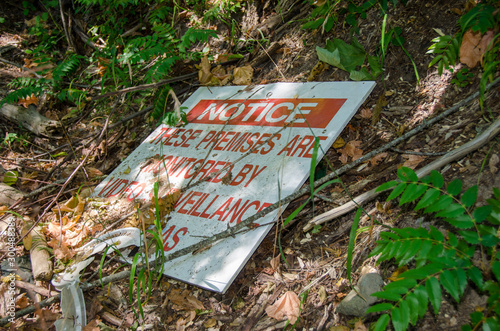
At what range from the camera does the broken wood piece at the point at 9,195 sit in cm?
302

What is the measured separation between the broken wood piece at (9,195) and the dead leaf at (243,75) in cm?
222

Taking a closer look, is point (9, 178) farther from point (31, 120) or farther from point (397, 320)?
point (397, 320)

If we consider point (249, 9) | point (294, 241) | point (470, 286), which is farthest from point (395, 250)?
point (249, 9)

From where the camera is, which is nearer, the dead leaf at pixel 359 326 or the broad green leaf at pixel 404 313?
the broad green leaf at pixel 404 313

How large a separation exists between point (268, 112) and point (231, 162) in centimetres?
52

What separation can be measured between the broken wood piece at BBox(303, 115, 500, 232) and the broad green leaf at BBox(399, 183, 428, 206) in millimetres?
252

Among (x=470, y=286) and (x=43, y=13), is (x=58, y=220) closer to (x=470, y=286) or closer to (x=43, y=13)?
(x=470, y=286)

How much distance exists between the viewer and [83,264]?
2.30 metres

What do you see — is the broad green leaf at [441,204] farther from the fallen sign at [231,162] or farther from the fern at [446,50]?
the fern at [446,50]

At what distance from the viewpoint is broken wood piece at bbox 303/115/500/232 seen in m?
1.68

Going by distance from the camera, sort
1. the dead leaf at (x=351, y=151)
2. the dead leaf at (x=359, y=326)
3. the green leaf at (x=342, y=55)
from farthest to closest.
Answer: the green leaf at (x=342, y=55) < the dead leaf at (x=351, y=151) < the dead leaf at (x=359, y=326)

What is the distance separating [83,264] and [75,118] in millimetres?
2394

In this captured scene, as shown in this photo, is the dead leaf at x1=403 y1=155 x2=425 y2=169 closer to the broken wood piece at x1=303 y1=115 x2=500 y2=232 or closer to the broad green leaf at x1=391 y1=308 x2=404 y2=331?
the broken wood piece at x1=303 y1=115 x2=500 y2=232

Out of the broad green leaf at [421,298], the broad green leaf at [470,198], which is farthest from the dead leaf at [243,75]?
the broad green leaf at [421,298]
